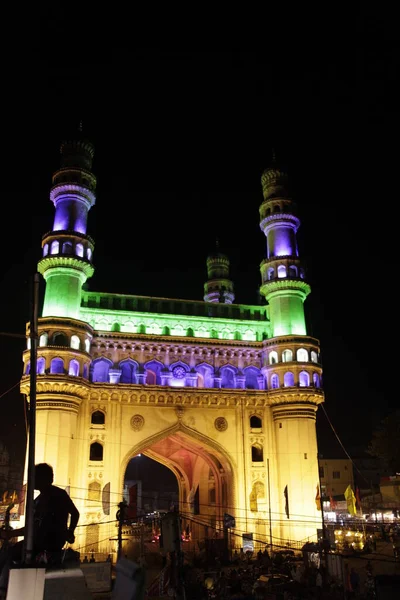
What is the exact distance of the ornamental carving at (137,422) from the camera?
118ft

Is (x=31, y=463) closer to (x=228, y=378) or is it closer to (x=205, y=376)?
(x=205, y=376)

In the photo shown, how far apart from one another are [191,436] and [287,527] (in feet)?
26.7

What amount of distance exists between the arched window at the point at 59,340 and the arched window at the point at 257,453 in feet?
46.6

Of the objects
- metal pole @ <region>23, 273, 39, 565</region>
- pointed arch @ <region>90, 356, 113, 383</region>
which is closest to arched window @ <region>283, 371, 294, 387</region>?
pointed arch @ <region>90, 356, 113, 383</region>

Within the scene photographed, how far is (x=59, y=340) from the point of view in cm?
3472

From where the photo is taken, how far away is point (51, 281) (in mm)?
37031

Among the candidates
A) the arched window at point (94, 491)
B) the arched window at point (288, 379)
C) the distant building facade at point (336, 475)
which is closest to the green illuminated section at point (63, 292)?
the arched window at point (94, 491)

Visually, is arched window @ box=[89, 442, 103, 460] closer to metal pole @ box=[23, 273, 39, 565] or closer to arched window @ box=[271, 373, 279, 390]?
arched window @ box=[271, 373, 279, 390]

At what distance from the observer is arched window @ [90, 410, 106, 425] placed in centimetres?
3559

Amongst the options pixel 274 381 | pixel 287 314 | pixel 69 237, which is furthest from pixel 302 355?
pixel 69 237

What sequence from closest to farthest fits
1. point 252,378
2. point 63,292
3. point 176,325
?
point 63,292
point 176,325
point 252,378

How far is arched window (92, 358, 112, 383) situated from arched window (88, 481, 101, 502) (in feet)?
20.9

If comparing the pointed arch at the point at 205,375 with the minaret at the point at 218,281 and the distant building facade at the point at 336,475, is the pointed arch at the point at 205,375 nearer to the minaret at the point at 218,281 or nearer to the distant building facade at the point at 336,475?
the minaret at the point at 218,281

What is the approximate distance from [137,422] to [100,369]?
425 centimetres
